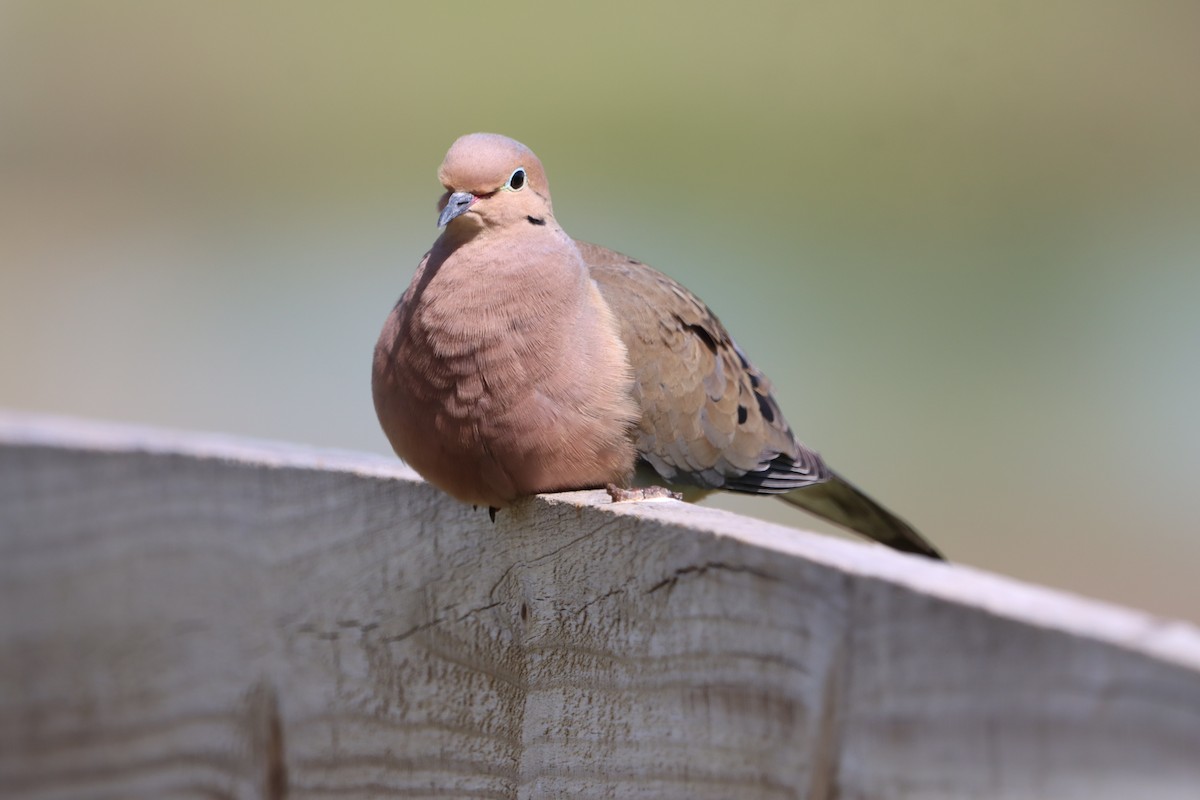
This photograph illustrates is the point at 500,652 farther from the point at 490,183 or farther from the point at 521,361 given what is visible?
the point at 490,183

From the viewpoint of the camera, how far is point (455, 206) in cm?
207

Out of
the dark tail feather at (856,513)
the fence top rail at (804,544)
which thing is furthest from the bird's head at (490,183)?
the dark tail feather at (856,513)

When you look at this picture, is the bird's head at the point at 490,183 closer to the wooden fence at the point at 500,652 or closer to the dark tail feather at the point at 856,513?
the wooden fence at the point at 500,652

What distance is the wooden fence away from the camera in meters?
0.99

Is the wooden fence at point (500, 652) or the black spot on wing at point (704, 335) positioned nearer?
the wooden fence at point (500, 652)

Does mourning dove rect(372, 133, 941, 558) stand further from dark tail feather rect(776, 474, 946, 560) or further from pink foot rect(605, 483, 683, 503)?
dark tail feather rect(776, 474, 946, 560)

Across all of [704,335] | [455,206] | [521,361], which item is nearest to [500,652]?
[521,361]

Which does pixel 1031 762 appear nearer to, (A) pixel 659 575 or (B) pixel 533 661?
(A) pixel 659 575

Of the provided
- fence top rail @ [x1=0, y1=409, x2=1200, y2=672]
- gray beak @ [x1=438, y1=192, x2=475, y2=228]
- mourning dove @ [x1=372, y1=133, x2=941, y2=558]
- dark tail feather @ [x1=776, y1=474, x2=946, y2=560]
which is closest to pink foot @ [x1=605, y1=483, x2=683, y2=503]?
fence top rail @ [x1=0, y1=409, x2=1200, y2=672]

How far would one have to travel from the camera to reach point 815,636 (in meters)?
1.18

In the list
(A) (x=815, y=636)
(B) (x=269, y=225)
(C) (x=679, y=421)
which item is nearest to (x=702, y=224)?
(B) (x=269, y=225)

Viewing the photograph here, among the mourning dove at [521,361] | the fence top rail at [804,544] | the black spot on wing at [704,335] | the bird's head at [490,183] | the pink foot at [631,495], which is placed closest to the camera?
the fence top rail at [804,544]

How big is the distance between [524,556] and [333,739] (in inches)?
14.3

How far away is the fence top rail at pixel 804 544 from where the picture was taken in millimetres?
938
